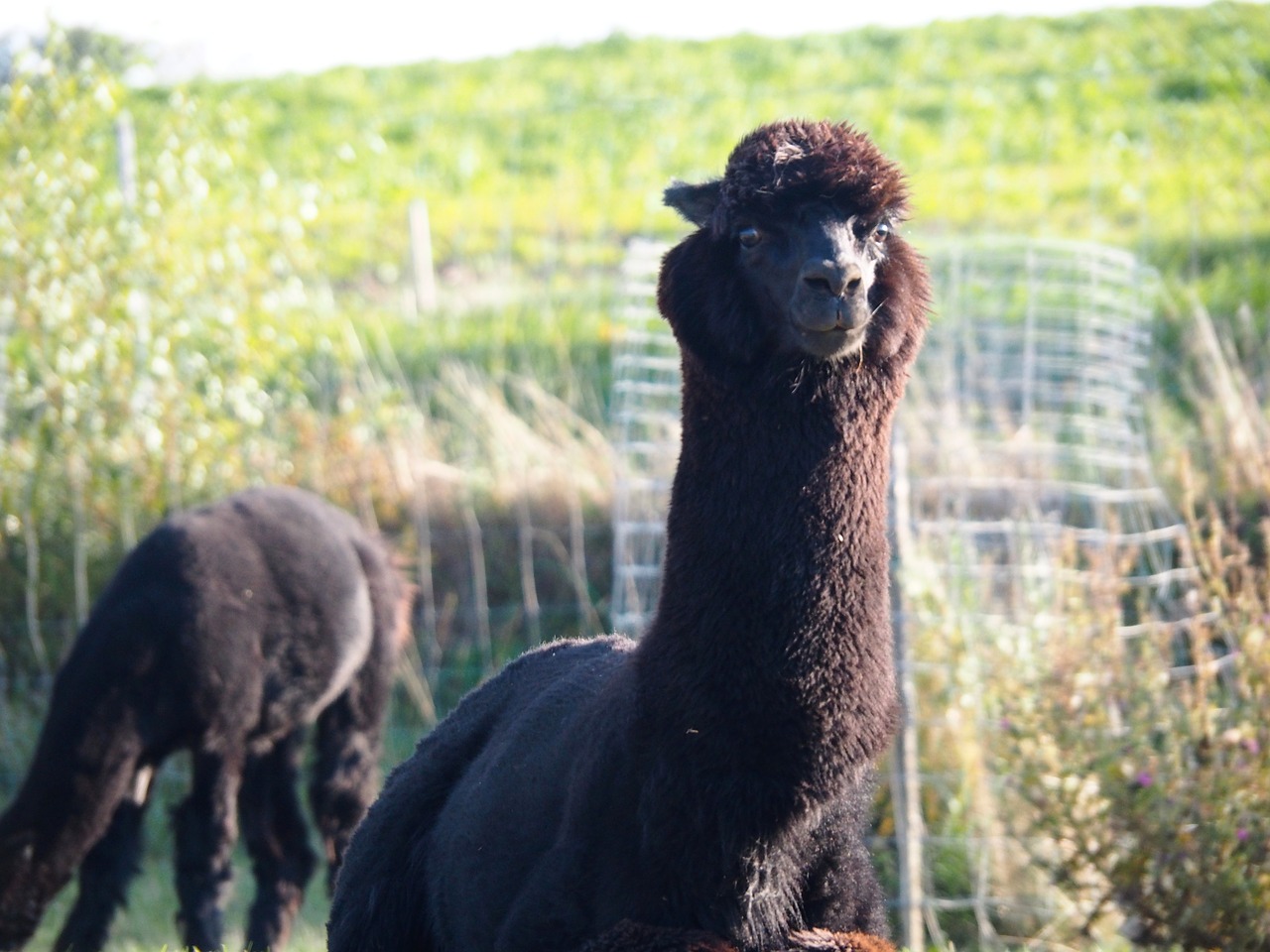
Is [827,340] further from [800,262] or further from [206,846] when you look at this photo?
[206,846]

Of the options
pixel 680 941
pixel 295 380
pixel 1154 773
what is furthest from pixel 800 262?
pixel 295 380

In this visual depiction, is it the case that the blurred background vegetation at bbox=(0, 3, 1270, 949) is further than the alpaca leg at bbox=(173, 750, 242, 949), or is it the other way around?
the blurred background vegetation at bbox=(0, 3, 1270, 949)

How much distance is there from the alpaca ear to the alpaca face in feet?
0.51

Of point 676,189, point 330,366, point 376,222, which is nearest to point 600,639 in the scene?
point 676,189

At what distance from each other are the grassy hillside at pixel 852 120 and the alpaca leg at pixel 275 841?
402cm

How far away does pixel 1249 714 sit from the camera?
469cm

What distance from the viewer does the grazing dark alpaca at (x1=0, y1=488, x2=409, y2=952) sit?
586 centimetres

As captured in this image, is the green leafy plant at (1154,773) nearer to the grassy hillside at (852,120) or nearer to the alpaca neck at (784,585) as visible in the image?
the alpaca neck at (784,585)

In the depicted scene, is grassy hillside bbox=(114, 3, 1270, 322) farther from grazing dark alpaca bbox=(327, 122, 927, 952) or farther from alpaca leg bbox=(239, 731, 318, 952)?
grazing dark alpaca bbox=(327, 122, 927, 952)

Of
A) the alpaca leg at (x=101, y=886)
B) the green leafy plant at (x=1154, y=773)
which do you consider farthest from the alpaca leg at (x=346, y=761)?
the green leafy plant at (x=1154, y=773)

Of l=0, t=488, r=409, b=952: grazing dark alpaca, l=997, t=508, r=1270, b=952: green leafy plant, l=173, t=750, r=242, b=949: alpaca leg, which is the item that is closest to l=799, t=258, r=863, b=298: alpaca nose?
l=997, t=508, r=1270, b=952: green leafy plant

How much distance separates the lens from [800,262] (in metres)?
2.82

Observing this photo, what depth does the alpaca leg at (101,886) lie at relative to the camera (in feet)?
19.9

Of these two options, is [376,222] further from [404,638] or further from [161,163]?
[404,638]
